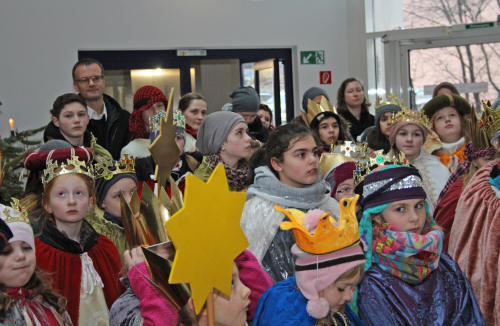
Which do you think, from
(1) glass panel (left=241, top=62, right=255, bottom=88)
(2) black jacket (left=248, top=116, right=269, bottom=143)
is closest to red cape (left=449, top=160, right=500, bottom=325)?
(2) black jacket (left=248, top=116, right=269, bottom=143)

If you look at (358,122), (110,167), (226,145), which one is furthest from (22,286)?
(358,122)

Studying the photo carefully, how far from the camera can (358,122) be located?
17.8 feet

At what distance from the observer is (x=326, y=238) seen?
173 centimetres

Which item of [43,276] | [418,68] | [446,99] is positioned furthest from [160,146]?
[418,68]

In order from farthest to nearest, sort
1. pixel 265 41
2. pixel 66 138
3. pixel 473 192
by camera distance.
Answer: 1. pixel 265 41
2. pixel 66 138
3. pixel 473 192

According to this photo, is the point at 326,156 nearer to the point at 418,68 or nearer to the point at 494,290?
the point at 494,290

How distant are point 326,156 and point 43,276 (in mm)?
1890

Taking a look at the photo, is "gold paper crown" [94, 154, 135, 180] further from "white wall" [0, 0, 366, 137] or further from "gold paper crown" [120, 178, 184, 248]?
"white wall" [0, 0, 366, 137]

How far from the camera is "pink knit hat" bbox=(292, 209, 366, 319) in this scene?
171 centimetres

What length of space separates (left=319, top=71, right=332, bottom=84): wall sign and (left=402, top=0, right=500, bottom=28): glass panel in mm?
1303

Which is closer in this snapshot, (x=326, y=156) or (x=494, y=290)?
(x=494, y=290)

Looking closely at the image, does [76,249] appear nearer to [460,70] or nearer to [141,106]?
[141,106]

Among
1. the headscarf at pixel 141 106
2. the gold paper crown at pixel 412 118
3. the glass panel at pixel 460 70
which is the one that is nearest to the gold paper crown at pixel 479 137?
the gold paper crown at pixel 412 118

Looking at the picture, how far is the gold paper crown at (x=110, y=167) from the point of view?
125 inches
